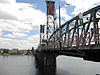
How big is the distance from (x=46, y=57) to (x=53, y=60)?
336 centimetres

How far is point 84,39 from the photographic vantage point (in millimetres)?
15844

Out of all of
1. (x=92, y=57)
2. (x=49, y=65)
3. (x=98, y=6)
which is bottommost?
(x=49, y=65)

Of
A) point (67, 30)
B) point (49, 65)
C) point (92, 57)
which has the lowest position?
point (49, 65)

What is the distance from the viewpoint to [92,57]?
658 inches

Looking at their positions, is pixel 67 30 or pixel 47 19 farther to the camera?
pixel 47 19

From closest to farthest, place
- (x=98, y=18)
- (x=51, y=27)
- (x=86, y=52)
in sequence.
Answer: (x=86, y=52) → (x=98, y=18) → (x=51, y=27)

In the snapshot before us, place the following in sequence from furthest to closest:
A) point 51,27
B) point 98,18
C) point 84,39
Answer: point 51,27
point 98,18
point 84,39

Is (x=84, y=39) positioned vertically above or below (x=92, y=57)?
above

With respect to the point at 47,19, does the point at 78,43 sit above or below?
below

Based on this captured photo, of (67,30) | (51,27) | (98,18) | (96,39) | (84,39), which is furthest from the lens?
(51,27)

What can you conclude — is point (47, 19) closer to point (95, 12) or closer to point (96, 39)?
point (95, 12)

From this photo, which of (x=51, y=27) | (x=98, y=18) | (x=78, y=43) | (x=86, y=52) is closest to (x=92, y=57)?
(x=86, y=52)

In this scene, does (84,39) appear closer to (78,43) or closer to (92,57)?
(78,43)

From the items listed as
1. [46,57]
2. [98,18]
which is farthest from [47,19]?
[98,18]
